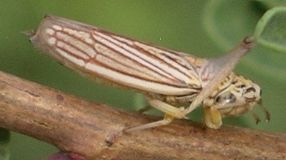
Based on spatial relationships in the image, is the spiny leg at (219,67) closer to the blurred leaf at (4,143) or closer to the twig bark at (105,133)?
the twig bark at (105,133)

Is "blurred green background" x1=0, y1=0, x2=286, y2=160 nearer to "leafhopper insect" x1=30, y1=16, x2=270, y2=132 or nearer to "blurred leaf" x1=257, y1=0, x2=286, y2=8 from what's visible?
"blurred leaf" x1=257, y1=0, x2=286, y2=8

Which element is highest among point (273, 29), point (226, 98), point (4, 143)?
point (273, 29)

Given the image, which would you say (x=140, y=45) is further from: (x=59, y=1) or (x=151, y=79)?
(x=59, y=1)

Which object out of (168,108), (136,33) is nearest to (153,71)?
(168,108)

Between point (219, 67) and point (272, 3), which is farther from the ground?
point (272, 3)

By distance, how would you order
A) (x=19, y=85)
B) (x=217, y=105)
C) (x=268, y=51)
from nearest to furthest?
(x=19, y=85) → (x=217, y=105) → (x=268, y=51)

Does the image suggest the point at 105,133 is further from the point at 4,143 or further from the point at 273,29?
the point at 273,29

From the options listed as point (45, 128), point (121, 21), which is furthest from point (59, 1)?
point (45, 128)

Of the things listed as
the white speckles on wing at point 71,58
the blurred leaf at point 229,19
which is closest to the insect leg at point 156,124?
the white speckles on wing at point 71,58

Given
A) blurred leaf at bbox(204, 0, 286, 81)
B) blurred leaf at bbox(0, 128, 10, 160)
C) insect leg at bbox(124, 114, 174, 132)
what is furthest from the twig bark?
blurred leaf at bbox(204, 0, 286, 81)
